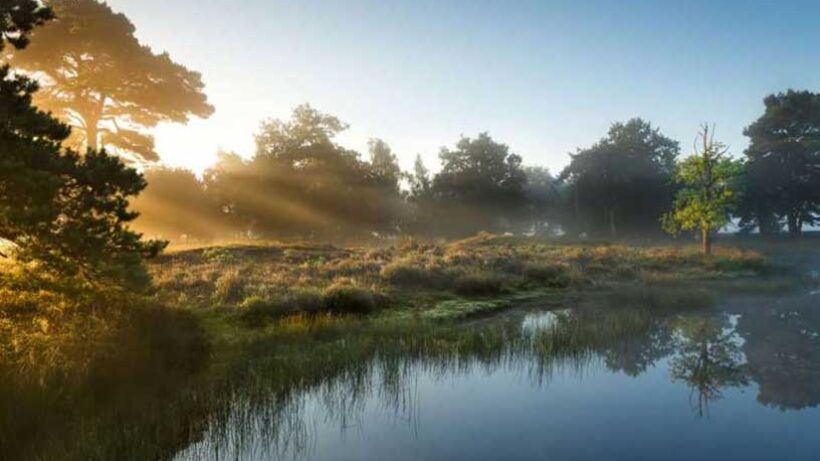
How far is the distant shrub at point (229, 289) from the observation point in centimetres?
1650

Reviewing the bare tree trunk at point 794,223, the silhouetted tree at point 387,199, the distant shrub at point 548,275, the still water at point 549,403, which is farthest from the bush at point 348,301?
the bare tree trunk at point 794,223

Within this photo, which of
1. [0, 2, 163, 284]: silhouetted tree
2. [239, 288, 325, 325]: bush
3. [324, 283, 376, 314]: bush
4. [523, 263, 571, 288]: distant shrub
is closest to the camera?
[0, 2, 163, 284]: silhouetted tree

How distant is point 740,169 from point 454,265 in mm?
23989

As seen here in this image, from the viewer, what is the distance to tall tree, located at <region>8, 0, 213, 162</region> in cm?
2927

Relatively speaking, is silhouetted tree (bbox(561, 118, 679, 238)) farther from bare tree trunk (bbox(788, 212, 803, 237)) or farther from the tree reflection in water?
the tree reflection in water

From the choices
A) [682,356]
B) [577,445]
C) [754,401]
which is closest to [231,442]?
[577,445]

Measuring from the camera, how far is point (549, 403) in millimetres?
9055

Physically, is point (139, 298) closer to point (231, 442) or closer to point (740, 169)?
point (231, 442)

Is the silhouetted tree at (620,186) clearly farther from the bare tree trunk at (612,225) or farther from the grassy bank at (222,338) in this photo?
the grassy bank at (222,338)

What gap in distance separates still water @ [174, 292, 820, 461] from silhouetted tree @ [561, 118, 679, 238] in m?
52.5

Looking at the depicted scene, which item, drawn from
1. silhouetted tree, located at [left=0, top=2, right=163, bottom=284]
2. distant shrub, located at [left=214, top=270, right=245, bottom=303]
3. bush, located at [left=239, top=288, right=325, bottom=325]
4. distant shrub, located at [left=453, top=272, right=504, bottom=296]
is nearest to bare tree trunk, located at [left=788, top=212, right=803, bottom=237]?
distant shrub, located at [left=453, top=272, right=504, bottom=296]

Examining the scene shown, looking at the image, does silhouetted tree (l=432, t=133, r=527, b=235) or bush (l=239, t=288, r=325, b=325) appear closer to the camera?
bush (l=239, t=288, r=325, b=325)

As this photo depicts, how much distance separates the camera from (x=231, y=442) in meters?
7.04

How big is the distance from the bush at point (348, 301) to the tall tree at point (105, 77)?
20.4m
